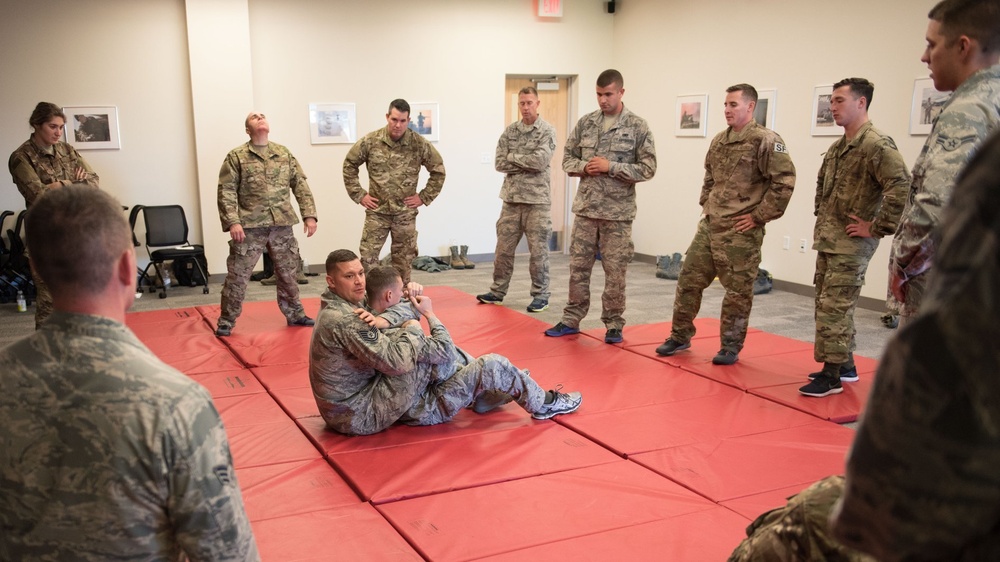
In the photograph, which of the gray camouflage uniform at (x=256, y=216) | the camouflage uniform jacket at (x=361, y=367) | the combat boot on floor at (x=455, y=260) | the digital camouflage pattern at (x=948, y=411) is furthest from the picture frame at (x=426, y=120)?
the digital camouflage pattern at (x=948, y=411)

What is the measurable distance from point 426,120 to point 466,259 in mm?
1808

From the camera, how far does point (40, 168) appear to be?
5848 mm

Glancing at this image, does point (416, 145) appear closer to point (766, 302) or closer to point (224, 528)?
point (766, 302)

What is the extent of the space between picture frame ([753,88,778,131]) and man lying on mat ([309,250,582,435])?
5.33 meters

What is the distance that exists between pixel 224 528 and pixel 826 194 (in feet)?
13.6

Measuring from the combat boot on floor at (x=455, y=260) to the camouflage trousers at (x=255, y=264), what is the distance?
3.70m

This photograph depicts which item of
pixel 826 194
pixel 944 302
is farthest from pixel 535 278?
pixel 944 302

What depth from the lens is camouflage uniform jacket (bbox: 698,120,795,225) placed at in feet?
15.9

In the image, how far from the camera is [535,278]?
719 centimetres

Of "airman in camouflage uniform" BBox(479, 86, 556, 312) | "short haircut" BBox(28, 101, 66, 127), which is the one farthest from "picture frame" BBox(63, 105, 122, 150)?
"airman in camouflage uniform" BBox(479, 86, 556, 312)

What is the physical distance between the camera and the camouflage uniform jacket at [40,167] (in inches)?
225

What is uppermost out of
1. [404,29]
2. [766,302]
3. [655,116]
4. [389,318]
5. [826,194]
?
[404,29]

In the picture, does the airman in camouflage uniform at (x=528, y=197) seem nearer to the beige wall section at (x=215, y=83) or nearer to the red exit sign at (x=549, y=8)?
the beige wall section at (x=215, y=83)

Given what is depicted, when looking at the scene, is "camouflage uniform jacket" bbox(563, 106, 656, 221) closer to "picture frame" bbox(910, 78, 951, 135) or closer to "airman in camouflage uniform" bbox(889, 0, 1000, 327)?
"picture frame" bbox(910, 78, 951, 135)
